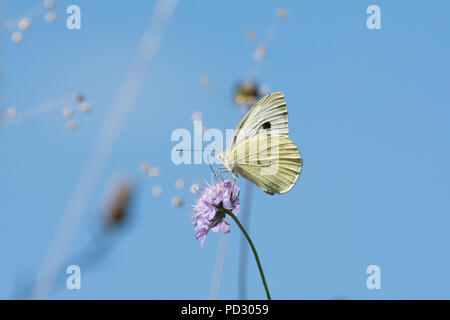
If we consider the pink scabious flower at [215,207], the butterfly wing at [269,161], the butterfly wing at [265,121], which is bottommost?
the pink scabious flower at [215,207]

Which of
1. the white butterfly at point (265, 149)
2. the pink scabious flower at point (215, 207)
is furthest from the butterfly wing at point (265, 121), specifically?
the pink scabious flower at point (215, 207)

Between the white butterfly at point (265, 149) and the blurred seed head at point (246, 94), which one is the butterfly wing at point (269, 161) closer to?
the white butterfly at point (265, 149)

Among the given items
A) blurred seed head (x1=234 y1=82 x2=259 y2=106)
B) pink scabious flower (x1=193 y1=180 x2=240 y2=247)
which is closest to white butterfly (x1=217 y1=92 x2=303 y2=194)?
pink scabious flower (x1=193 y1=180 x2=240 y2=247)

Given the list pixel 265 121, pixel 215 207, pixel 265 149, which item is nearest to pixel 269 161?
pixel 265 149
